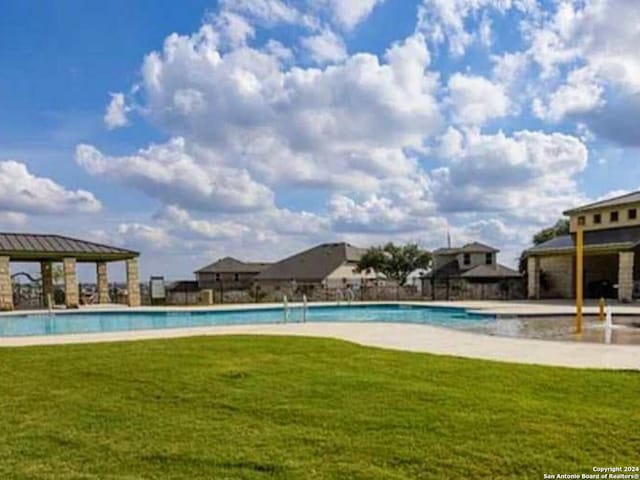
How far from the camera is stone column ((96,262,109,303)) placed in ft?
94.8

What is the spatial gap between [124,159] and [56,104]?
175 inches

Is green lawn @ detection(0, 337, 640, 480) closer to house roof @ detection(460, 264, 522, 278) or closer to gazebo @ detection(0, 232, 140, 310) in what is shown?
gazebo @ detection(0, 232, 140, 310)

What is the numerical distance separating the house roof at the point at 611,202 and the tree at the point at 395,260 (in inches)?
829

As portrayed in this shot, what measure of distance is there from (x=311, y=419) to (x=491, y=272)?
3598 centimetres

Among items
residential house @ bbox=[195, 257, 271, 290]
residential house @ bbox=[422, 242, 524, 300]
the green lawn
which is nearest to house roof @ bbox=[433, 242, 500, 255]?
residential house @ bbox=[422, 242, 524, 300]

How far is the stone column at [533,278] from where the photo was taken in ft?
101

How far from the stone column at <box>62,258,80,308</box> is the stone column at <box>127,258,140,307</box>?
2.30 metres

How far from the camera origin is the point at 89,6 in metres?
13.7

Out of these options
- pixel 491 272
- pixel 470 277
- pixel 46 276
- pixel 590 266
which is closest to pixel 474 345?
pixel 46 276

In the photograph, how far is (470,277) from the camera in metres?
38.5

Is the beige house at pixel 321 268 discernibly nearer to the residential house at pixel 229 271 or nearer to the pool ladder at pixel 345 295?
the residential house at pixel 229 271

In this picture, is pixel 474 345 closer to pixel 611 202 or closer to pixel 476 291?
pixel 476 291

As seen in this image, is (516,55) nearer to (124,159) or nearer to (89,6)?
(89,6)

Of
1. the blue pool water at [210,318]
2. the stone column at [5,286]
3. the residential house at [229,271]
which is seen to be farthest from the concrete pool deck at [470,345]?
the residential house at [229,271]
